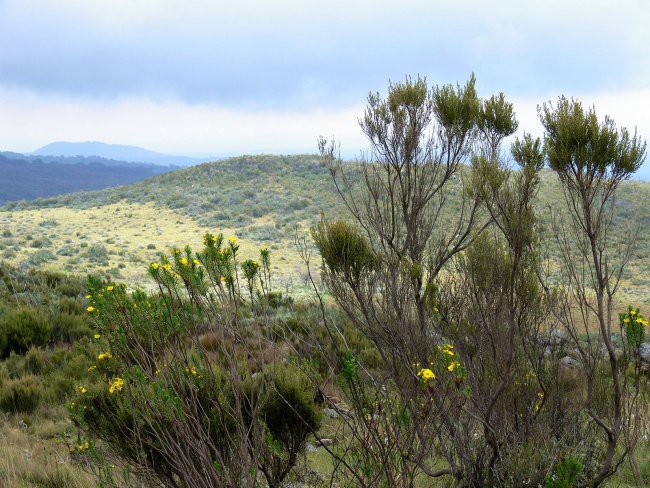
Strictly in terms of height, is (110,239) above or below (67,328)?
below

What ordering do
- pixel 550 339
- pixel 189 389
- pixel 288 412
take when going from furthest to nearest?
pixel 550 339 → pixel 288 412 → pixel 189 389

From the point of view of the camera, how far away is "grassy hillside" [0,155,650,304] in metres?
24.2

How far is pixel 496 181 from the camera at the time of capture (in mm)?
4488

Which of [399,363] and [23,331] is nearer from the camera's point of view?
[399,363]

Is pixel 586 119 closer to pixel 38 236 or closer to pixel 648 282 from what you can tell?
pixel 648 282

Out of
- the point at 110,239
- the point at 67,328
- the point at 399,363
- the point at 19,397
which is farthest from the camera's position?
the point at 110,239

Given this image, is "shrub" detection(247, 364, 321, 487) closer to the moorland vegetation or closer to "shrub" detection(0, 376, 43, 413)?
the moorland vegetation

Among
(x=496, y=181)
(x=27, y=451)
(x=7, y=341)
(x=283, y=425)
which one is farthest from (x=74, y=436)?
(x=496, y=181)

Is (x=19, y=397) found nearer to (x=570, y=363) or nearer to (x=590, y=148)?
(x=590, y=148)

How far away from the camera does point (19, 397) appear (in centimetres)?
579

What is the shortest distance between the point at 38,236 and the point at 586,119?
31828 millimetres

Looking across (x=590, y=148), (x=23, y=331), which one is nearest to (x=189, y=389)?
(x=590, y=148)

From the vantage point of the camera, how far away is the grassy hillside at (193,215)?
24.2m

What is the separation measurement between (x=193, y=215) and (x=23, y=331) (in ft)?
96.5
